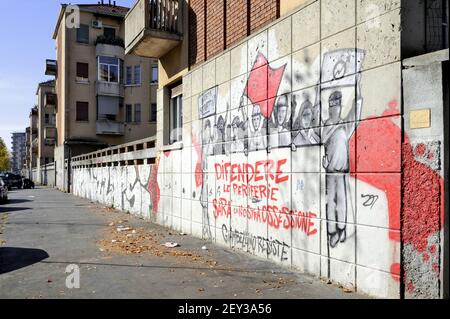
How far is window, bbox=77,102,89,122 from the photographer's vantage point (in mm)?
36469

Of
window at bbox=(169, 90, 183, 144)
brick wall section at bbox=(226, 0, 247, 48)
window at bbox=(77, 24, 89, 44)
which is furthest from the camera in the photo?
window at bbox=(77, 24, 89, 44)

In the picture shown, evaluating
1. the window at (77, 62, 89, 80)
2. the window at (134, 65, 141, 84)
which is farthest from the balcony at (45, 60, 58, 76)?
the window at (134, 65, 141, 84)

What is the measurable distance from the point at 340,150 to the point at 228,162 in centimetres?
334

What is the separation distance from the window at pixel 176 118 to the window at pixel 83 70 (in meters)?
27.1

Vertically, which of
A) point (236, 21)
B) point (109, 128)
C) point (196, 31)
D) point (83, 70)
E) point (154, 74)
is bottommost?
point (236, 21)

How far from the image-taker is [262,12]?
24.7 ft

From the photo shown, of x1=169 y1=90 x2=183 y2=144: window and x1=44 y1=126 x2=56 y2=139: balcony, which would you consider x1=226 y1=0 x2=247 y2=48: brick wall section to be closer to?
x1=169 y1=90 x2=183 y2=144: window

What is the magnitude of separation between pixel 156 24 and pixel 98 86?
2790 centimetres

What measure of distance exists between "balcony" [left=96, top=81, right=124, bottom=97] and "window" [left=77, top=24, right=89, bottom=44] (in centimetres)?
383

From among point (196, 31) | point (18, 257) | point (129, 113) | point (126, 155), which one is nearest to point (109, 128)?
point (129, 113)

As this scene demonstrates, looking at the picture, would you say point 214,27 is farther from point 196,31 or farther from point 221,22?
point 196,31

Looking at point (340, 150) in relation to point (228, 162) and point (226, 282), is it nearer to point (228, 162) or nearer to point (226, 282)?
point (226, 282)

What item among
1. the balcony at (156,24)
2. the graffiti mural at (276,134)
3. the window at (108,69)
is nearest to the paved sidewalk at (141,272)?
the graffiti mural at (276,134)

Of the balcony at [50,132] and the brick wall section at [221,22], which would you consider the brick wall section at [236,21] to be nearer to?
the brick wall section at [221,22]
